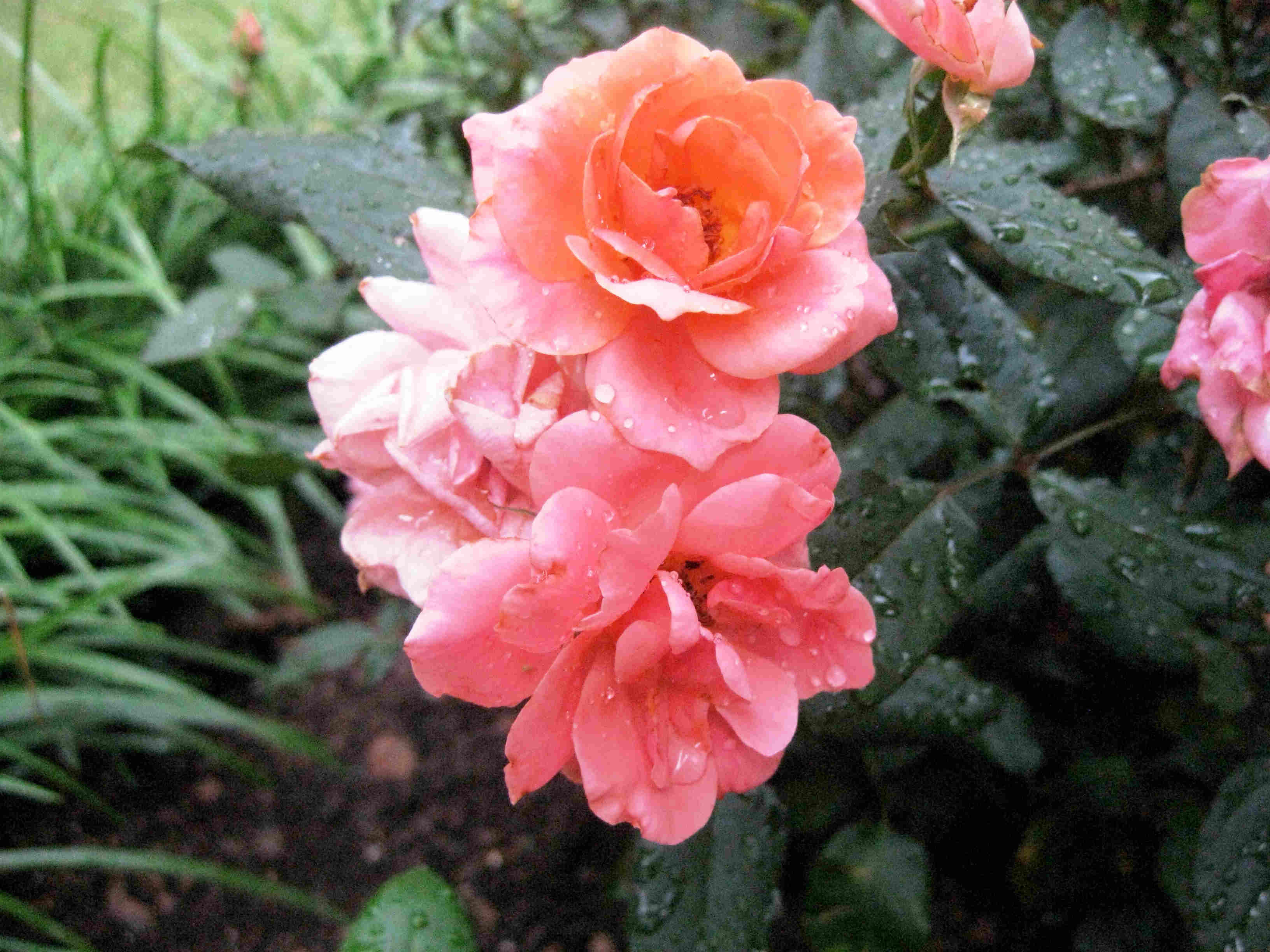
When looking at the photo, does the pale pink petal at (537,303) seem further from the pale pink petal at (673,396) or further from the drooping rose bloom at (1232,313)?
the drooping rose bloom at (1232,313)

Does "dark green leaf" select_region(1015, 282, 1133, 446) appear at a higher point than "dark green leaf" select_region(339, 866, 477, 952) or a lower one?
higher

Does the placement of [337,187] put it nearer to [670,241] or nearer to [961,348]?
[670,241]

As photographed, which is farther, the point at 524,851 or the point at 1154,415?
the point at 524,851

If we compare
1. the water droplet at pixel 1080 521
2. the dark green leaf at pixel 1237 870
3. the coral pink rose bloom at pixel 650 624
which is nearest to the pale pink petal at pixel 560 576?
the coral pink rose bloom at pixel 650 624

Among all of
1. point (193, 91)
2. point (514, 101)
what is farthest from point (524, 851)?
point (193, 91)

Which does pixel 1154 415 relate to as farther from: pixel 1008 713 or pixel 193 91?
pixel 193 91

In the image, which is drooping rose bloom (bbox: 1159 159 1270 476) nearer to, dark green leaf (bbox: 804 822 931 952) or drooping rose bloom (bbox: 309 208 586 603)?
drooping rose bloom (bbox: 309 208 586 603)

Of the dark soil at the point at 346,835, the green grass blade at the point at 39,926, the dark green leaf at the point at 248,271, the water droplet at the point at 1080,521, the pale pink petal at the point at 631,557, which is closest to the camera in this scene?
the pale pink petal at the point at 631,557

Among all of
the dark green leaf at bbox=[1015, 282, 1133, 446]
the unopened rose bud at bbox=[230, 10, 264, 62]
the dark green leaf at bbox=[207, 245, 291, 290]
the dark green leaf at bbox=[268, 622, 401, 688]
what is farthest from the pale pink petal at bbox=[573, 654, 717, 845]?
the unopened rose bud at bbox=[230, 10, 264, 62]
